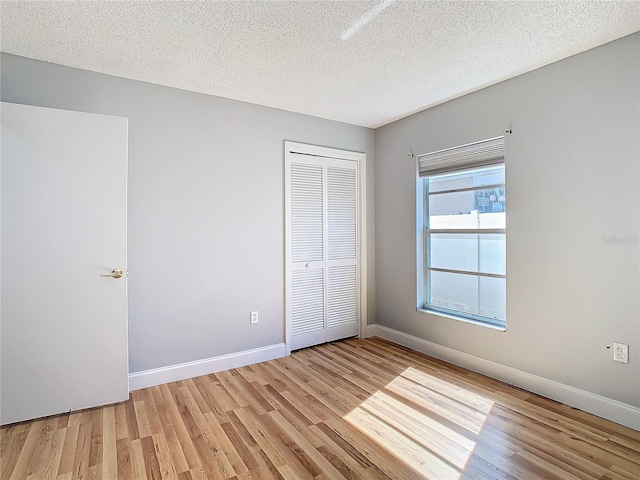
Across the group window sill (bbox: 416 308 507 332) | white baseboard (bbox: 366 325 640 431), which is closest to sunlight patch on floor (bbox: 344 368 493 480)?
white baseboard (bbox: 366 325 640 431)

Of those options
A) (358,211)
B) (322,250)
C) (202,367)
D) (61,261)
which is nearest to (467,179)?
(358,211)

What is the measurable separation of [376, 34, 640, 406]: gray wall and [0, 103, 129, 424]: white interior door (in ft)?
9.44

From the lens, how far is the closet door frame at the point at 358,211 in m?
3.48

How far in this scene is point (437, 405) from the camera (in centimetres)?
244

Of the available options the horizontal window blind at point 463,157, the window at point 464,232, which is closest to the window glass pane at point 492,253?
the window at point 464,232

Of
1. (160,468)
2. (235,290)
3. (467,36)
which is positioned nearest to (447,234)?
(467,36)

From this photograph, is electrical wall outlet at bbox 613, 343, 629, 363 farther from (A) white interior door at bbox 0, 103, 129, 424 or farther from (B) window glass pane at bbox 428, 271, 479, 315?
(A) white interior door at bbox 0, 103, 129, 424

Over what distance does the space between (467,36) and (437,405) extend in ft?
8.09

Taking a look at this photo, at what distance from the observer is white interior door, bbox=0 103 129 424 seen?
2211 millimetres

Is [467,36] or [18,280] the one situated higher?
Result: [467,36]

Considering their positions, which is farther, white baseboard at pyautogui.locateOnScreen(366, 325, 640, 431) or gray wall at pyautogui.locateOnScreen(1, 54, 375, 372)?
gray wall at pyautogui.locateOnScreen(1, 54, 375, 372)

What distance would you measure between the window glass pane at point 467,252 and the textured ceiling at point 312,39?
4.32 ft

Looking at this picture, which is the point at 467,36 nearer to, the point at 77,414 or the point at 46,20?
the point at 46,20

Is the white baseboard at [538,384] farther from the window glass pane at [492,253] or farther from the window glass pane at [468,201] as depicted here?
the window glass pane at [468,201]
